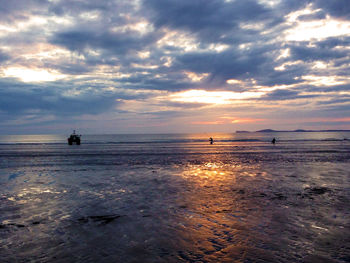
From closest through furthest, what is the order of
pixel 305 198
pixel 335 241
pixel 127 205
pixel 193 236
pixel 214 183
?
pixel 335 241 → pixel 193 236 → pixel 127 205 → pixel 305 198 → pixel 214 183

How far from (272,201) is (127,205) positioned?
6295 mm

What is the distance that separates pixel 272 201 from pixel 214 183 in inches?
195

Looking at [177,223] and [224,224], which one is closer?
[224,224]

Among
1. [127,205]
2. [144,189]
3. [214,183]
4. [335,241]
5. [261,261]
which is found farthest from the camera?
[214,183]

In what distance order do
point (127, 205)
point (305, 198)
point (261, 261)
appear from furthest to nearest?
point (305, 198) → point (127, 205) → point (261, 261)

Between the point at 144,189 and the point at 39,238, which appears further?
the point at 144,189

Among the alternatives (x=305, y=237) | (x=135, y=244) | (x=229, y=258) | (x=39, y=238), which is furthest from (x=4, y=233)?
(x=305, y=237)

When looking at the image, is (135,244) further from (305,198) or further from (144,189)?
(305,198)

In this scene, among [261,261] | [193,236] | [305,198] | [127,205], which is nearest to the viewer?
[261,261]

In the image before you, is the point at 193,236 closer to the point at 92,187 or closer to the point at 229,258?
the point at 229,258

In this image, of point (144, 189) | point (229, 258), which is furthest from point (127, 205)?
point (229, 258)

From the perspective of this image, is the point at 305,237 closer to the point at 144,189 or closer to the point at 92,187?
the point at 144,189

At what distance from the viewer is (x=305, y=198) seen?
11.7 m

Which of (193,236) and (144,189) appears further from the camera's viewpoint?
(144,189)
